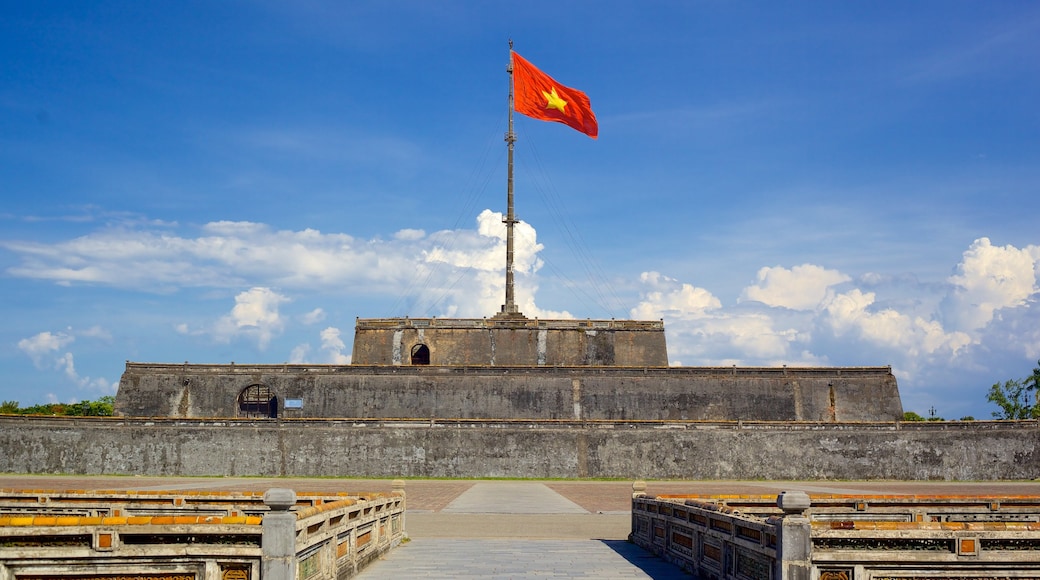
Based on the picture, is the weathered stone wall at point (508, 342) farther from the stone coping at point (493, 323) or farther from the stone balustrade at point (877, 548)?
the stone balustrade at point (877, 548)

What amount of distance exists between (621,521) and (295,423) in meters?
23.8

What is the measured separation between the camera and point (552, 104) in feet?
158

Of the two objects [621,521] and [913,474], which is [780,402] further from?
[621,521]

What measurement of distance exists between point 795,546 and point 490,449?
33.5 meters

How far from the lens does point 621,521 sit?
22672 mm

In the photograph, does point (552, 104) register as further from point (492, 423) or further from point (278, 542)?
point (278, 542)

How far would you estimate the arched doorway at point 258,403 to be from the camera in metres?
49.5

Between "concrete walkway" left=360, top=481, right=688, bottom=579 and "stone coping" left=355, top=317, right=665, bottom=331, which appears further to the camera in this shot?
"stone coping" left=355, top=317, right=665, bottom=331

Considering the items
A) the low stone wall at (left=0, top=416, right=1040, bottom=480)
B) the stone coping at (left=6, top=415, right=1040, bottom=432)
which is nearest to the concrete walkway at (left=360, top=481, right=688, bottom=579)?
the low stone wall at (left=0, top=416, right=1040, bottom=480)

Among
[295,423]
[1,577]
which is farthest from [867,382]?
[1,577]

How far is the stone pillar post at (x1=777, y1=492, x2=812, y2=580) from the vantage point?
1005cm

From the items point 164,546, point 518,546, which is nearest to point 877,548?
point 518,546

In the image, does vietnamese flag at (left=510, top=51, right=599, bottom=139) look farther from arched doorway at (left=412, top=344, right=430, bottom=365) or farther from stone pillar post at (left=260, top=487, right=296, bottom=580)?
stone pillar post at (left=260, top=487, right=296, bottom=580)

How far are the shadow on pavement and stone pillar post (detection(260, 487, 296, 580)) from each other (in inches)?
216
